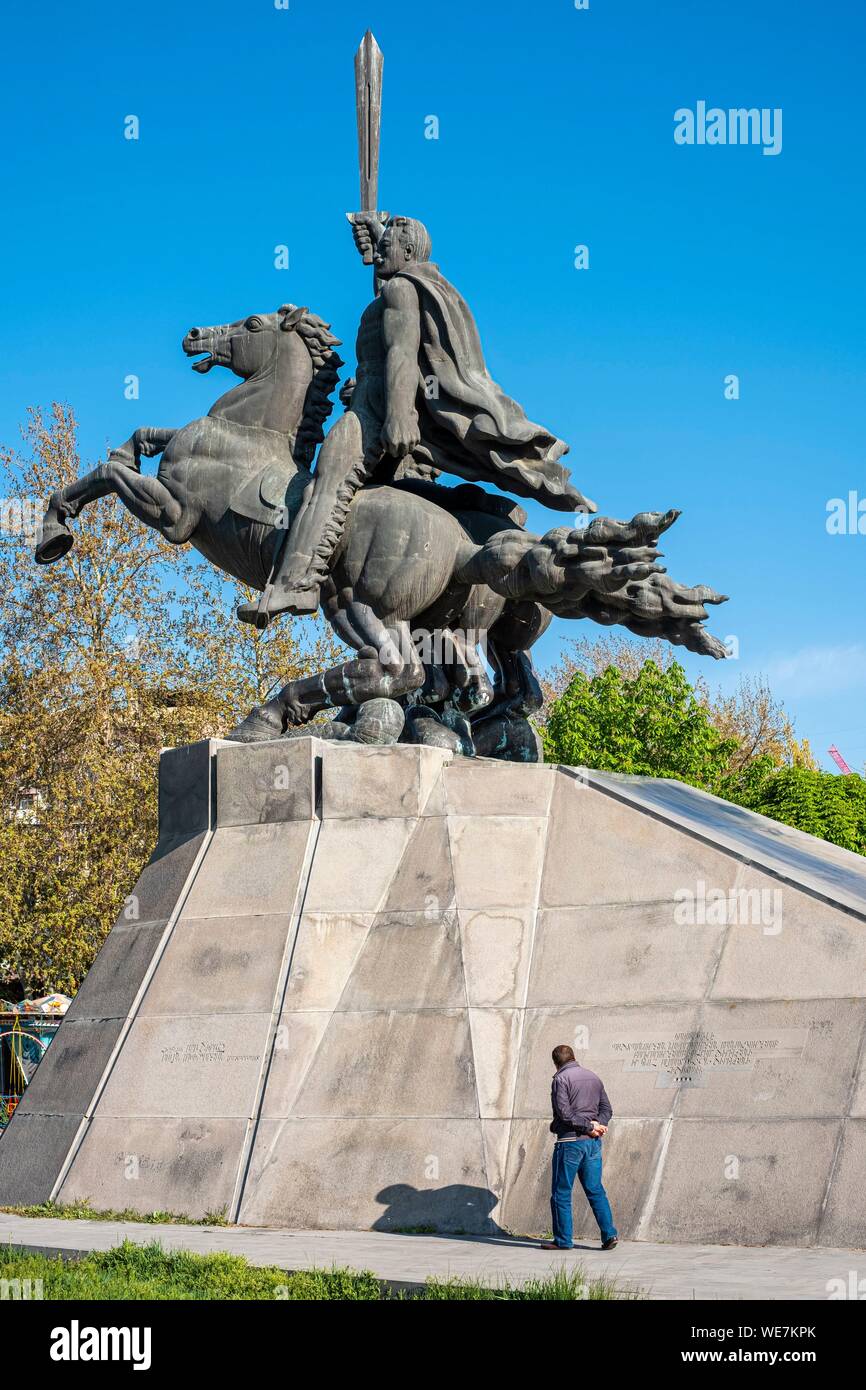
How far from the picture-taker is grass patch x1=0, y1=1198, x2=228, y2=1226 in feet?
32.6

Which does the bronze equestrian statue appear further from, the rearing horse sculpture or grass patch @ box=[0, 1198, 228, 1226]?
grass patch @ box=[0, 1198, 228, 1226]

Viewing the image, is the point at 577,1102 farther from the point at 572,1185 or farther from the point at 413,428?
the point at 413,428

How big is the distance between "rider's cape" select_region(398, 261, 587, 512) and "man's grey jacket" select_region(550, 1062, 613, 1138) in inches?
229

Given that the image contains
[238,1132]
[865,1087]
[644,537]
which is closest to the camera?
[865,1087]

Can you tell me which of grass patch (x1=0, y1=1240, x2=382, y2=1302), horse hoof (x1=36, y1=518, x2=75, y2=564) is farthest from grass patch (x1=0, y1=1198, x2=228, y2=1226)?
horse hoof (x1=36, y1=518, x2=75, y2=564)

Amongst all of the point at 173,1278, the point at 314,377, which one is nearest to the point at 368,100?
the point at 314,377

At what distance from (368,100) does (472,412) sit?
4.24 metres

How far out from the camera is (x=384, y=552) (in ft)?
43.0

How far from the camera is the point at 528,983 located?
10734 millimetres

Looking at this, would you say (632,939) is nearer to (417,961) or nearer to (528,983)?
(528,983)

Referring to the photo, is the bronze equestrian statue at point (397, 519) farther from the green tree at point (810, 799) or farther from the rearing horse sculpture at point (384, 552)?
the green tree at point (810, 799)

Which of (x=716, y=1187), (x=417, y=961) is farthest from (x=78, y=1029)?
(x=716, y=1187)

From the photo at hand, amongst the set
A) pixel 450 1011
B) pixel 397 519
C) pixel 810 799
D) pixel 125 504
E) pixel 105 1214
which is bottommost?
pixel 105 1214

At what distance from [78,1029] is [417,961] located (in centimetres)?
297
